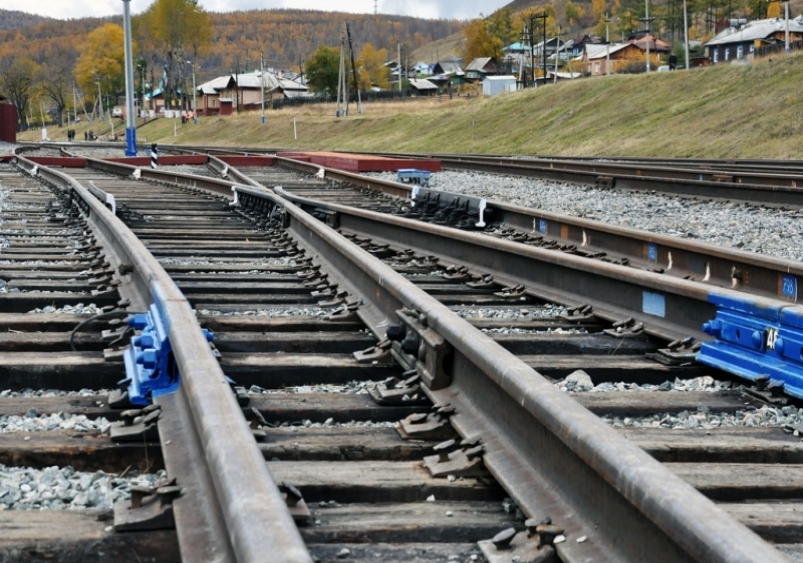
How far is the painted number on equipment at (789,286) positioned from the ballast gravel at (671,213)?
296 centimetres

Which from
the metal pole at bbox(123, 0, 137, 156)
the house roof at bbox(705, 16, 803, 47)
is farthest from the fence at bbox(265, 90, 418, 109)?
the metal pole at bbox(123, 0, 137, 156)

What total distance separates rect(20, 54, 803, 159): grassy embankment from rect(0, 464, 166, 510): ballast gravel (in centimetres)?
2882

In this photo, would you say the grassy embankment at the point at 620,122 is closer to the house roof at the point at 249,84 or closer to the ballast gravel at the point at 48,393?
the ballast gravel at the point at 48,393

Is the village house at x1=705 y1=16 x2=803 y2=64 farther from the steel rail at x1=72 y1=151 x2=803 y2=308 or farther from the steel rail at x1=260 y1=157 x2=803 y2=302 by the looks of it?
the steel rail at x1=72 y1=151 x2=803 y2=308

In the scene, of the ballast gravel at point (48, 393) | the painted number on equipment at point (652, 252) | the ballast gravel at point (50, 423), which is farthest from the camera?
the painted number on equipment at point (652, 252)

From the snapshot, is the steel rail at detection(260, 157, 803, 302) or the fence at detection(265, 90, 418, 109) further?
the fence at detection(265, 90, 418, 109)

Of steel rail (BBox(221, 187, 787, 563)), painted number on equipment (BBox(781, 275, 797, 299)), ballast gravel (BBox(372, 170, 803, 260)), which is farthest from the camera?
ballast gravel (BBox(372, 170, 803, 260))

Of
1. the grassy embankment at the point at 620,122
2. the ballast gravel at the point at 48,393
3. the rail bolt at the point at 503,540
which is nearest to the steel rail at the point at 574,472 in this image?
the rail bolt at the point at 503,540

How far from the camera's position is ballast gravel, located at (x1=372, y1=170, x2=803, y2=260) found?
10.1 meters

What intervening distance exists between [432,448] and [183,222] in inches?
307

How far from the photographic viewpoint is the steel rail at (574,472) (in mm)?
2121

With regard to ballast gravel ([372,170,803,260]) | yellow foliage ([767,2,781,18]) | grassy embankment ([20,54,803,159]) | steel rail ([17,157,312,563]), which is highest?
yellow foliage ([767,2,781,18])

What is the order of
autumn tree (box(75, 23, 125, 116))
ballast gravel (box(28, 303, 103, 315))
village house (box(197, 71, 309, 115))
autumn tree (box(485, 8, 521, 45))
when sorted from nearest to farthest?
ballast gravel (box(28, 303, 103, 315))
village house (box(197, 71, 309, 115))
autumn tree (box(75, 23, 125, 116))
autumn tree (box(485, 8, 521, 45))

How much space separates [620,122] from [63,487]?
44058 millimetres
